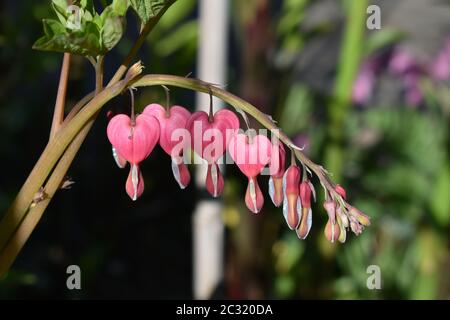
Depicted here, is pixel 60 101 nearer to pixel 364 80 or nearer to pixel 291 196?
pixel 291 196

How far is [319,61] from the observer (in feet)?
7.55

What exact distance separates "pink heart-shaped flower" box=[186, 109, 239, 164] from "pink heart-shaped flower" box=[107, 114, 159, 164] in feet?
0.08

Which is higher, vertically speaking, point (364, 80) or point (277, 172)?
point (364, 80)

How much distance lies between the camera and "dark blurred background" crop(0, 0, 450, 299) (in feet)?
4.56

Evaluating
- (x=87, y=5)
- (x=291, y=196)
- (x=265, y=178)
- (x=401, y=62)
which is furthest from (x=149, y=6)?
(x=265, y=178)

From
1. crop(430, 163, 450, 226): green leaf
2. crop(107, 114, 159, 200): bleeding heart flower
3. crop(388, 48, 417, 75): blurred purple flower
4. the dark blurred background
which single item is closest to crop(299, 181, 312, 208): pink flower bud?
crop(107, 114, 159, 200): bleeding heart flower

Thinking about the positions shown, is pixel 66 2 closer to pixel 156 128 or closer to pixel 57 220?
pixel 156 128

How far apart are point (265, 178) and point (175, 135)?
52.5 inches

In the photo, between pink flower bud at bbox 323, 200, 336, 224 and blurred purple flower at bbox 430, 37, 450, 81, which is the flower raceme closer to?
pink flower bud at bbox 323, 200, 336, 224

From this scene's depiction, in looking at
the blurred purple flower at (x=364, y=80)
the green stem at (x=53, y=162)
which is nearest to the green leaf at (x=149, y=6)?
the green stem at (x=53, y=162)

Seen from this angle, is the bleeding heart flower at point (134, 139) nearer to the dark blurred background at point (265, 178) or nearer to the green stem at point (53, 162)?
the green stem at point (53, 162)

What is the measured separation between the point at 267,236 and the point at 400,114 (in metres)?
0.69

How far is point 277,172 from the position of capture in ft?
1.68

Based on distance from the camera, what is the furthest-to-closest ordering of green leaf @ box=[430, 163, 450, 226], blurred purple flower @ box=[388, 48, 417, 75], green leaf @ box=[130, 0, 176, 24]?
blurred purple flower @ box=[388, 48, 417, 75] < green leaf @ box=[430, 163, 450, 226] < green leaf @ box=[130, 0, 176, 24]
